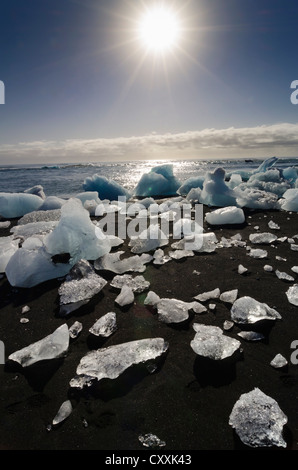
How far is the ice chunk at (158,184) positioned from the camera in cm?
790

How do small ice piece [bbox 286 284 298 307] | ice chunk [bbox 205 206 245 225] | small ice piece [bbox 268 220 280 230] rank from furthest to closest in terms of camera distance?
ice chunk [bbox 205 206 245 225] < small ice piece [bbox 268 220 280 230] < small ice piece [bbox 286 284 298 307]

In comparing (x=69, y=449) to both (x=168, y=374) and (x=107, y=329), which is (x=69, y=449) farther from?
(x=107, y=329)

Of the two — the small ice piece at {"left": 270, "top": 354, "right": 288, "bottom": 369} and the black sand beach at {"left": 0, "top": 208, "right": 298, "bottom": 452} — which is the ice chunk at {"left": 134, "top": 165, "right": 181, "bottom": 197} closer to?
the black sand beach at {"left": 0, "top": 208, "right": 298, "bottom": 452}

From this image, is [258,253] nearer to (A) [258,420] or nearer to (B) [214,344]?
(B) [214,344]

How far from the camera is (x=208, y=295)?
6.77 feet

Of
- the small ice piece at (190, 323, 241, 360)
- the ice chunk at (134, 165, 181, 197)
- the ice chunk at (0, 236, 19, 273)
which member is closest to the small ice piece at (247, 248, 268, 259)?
the small ice piece at (190, 323, 241, 360)

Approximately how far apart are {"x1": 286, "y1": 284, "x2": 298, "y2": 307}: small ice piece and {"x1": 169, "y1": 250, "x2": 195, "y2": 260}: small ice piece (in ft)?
3.55

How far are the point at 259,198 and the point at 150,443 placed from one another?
4.87 metres

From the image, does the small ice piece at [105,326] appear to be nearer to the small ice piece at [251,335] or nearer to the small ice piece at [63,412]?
the small ice piece at [63,412]

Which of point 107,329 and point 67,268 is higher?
point 67,268

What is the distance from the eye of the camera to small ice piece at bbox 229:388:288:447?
1055mm

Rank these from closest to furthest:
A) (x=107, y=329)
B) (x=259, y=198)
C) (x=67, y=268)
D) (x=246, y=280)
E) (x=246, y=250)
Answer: (x=107, y=329) → (x=246, y=280) → (x=67, y=268) → (x=246, y=250) → (x=259, y=198)

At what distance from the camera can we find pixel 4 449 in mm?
1059
